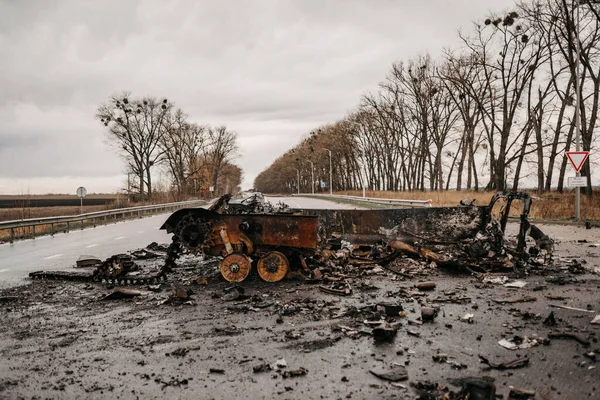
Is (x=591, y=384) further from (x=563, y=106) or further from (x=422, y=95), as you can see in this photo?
(x=422, y=95)

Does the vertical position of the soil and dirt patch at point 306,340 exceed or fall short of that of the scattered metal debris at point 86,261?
it falls short

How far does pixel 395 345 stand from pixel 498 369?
112cm

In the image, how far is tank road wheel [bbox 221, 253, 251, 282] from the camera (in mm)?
9219

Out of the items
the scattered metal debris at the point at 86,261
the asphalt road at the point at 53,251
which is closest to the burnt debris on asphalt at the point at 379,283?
the scattered metal debris at the point at 86,261

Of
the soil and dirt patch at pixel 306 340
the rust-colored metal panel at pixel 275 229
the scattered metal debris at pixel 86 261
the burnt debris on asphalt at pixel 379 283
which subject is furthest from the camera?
the scattered metal debris at pixel 86 261

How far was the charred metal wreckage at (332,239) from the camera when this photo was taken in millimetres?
9375

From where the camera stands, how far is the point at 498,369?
4699mm

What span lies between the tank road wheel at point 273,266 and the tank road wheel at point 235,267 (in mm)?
281

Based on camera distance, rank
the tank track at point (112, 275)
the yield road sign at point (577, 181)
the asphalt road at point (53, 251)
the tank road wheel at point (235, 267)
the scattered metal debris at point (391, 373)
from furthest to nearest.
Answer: the yield road sign at point (577, 181)
the asphalt road at point (53, 251)
the tank track at point (112, 275)
the tank road wheel at point (235, 267)
the scattered metal debris at point (391, 373)

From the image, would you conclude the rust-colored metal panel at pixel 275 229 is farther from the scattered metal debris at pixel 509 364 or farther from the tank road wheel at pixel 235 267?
the scattered metal debris at pixel 509 364

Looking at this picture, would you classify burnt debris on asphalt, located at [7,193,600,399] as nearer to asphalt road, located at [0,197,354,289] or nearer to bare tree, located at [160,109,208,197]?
asphalt road, located at [0,197,354,289]

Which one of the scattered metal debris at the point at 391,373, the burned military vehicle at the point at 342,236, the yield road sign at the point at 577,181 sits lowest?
the scattered metal debris at the point at 391,373

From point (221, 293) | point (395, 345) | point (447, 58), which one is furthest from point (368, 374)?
point (447, 58)

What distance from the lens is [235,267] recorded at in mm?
9234
